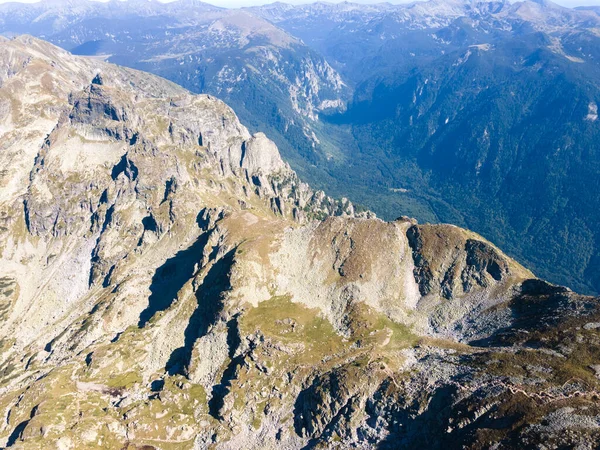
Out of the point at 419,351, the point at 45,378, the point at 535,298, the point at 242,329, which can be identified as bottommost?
the point at 45,378

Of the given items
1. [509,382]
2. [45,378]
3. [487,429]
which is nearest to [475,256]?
[509,382]

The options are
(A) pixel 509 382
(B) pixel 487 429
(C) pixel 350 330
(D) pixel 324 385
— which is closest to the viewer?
(B) pixel 487 429

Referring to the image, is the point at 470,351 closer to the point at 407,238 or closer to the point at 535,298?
the point at 535,298

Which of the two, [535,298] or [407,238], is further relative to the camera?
[407,238]

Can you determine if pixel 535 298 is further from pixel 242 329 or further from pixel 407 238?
pixel 242 329

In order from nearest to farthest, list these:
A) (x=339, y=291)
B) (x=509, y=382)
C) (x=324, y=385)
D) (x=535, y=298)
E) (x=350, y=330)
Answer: (x=509, y=382)
(x=324, y=385)
(x=535, y=298)
(x=350, y=330)
(x=339, y=291)

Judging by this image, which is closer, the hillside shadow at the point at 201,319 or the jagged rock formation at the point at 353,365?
the jagged rock formation at the point at 353,365

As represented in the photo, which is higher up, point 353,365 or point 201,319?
point 353,365

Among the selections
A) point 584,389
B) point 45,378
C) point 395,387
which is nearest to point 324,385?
point 395,387

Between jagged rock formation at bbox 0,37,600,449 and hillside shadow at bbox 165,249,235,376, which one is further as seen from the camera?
hillside shadow at bbox 165,249,235,376

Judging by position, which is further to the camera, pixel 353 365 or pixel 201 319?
pixel 201 319

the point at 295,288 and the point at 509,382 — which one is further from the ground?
the point at 509,382
